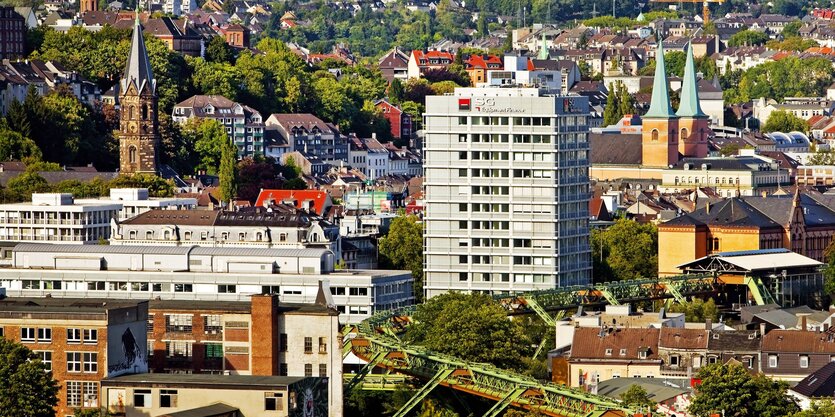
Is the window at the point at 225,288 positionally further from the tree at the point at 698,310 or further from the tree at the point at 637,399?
the tree at the point at 637,399

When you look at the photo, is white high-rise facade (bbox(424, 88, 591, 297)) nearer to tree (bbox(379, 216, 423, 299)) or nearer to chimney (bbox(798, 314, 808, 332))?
tree (bbox(379, 216, 423, 299))

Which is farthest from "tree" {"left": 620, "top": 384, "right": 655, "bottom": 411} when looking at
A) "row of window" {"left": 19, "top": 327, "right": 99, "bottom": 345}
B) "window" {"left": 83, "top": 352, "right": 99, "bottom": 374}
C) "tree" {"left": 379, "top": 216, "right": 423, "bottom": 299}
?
"tree" {"left": 379, "top": 216, "right": 423, "bottom": 299}

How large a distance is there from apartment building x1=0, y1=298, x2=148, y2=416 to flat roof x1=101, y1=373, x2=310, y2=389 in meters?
0.98

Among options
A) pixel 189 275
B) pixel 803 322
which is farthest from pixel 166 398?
pixel 803 322

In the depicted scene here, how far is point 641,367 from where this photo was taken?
298ft

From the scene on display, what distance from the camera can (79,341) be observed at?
80.7m

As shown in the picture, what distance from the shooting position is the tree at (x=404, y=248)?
12606cm

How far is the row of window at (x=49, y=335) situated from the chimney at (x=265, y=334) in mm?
5651

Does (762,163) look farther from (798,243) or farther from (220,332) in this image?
(220,332)

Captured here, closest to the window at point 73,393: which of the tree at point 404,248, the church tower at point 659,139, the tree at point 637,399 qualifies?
the tree at point 637,399

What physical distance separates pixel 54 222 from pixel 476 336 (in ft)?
158

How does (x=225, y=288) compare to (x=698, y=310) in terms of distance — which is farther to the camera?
(x=698, y=310)

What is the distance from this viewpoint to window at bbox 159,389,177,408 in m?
77.1

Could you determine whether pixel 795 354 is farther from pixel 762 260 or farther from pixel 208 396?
pixel 762 260
